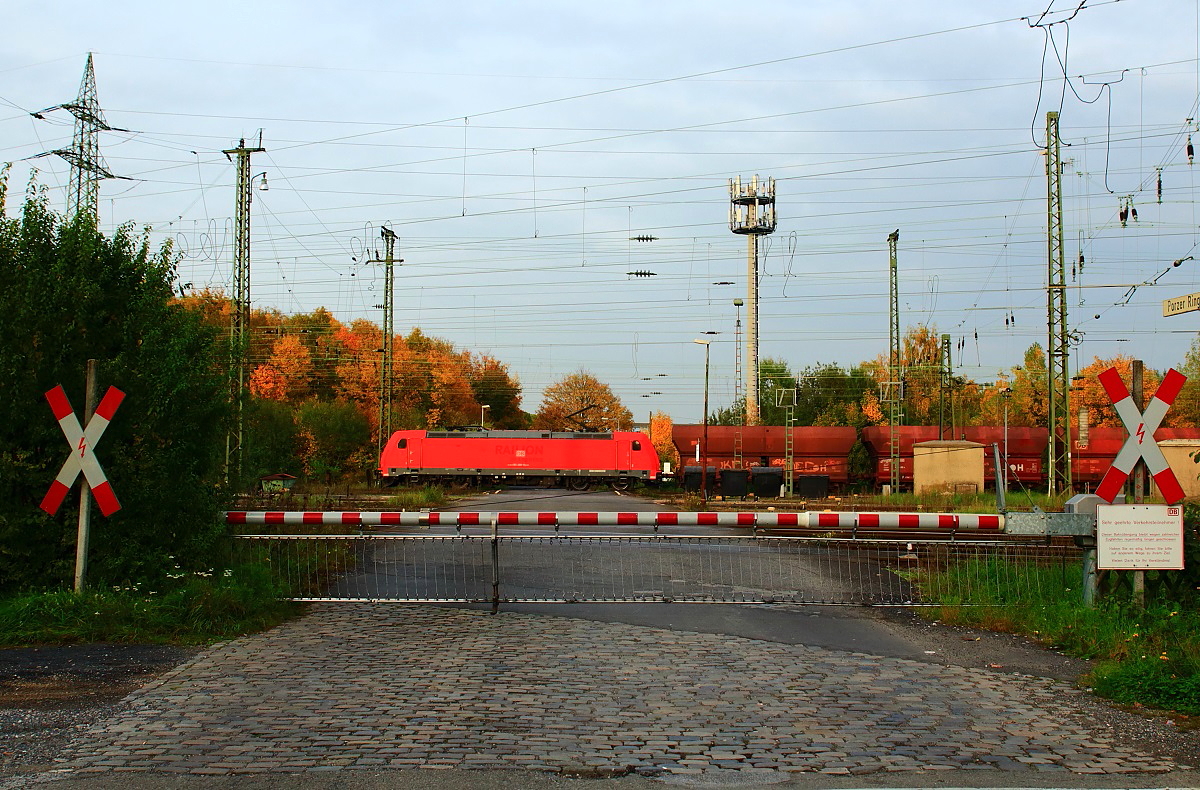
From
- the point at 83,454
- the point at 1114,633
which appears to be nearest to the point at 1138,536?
the point at 1114,633

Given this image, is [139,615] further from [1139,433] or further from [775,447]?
[775,447]

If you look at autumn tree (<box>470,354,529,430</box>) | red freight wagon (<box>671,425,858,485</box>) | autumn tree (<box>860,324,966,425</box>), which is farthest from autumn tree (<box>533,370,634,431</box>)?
red freight wagon (<box>671,425,858,485</box>)

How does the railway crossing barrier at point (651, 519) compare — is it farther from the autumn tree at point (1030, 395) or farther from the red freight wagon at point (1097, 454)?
the autumn tree at point (1030, 395)

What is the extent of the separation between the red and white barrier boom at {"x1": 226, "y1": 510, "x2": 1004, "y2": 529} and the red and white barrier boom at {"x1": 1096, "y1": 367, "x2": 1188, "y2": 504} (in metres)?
1.32

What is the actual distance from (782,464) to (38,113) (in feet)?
110

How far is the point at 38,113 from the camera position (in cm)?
3262

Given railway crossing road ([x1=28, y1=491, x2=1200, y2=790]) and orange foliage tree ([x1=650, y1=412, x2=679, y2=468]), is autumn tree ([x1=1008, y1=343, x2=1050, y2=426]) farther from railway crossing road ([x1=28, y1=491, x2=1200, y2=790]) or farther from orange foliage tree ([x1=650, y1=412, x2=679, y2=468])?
railway crossing road ([x1=28, y1=491, x2=1200, y2=790])

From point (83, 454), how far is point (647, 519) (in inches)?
226

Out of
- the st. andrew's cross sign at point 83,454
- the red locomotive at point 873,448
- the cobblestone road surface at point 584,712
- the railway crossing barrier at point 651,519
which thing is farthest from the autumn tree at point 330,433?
the cobblestone road surface at point 584,712

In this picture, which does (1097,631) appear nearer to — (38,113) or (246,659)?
(246,659)

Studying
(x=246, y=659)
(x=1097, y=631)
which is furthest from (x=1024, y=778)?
(x=246, y=659)

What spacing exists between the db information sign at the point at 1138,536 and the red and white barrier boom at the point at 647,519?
122 cm

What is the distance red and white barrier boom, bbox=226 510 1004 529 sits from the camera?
422 inches

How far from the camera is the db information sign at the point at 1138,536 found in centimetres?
922
